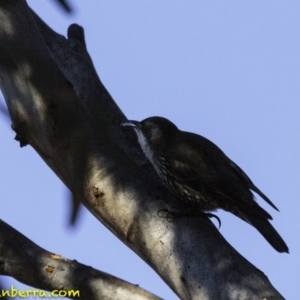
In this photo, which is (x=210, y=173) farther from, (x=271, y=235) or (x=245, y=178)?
(x=271, y=235)

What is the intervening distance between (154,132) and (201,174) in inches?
26.3

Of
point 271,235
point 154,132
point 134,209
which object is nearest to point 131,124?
point 154,132

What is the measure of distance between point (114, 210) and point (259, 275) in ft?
3.17

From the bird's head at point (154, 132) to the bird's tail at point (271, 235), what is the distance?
3.57ft

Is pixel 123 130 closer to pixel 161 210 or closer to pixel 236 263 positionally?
pixel 161 210

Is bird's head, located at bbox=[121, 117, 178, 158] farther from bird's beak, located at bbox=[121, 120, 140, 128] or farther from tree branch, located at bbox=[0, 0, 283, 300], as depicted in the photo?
tree branch, located at bbox=[0, 0, 283, 300]

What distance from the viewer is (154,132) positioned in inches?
241

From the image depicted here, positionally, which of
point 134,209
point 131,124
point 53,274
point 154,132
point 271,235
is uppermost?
point 154,132

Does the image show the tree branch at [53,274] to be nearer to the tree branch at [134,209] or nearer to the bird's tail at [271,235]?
the tree branch at [134,209]

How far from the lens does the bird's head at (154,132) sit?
5.80 metres

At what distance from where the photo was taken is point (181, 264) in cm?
380

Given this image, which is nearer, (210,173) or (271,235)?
(271,235)

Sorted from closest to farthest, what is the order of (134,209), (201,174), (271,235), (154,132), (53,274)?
(53,274)
(134,209)
(271,235)
(201,174)
(154,132)

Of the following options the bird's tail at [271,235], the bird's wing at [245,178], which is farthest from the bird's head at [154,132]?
the bird's tail at [271,235]
